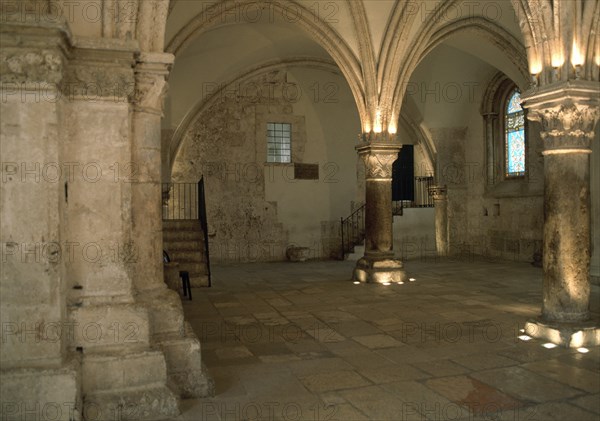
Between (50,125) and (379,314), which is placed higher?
(50,125)

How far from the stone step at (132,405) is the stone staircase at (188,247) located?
213 inches

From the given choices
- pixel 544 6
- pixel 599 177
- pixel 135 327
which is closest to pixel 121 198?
pixel 135 327

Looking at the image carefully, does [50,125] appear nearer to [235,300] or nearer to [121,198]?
[121,198]

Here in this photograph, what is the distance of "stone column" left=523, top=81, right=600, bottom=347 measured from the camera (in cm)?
505

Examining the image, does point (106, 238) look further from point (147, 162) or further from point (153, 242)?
point (147, 162)

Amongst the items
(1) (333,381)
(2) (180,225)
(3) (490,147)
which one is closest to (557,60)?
(1) (333,381)

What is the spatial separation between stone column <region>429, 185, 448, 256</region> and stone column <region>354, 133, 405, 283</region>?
4773mm

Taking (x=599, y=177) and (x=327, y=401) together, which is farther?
(x=599, y=177)

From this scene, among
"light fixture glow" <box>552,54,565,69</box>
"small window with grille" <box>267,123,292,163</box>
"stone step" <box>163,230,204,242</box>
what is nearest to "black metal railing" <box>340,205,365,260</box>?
"small window with grille" <box>267,123,292,163</box>

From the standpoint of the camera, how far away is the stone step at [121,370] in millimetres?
3283

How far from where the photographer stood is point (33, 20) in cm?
300

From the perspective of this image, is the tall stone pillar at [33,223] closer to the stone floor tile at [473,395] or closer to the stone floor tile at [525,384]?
the stone floor tile at [473,395]

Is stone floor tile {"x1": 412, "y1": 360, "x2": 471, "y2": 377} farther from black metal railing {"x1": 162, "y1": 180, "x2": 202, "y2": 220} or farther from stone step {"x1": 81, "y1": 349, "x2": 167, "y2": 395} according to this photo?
black metal railing {"x1": 162, "y1": 180, "x2": 202, "y2": 220}

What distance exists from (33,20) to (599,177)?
8771 mm
